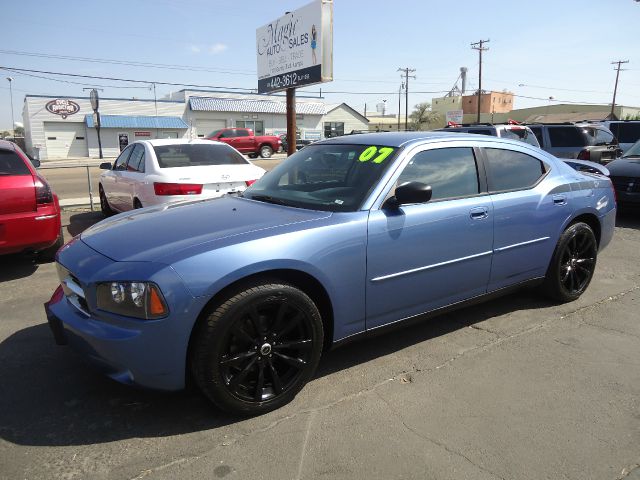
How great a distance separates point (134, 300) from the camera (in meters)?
2.45

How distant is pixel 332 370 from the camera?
131 inches

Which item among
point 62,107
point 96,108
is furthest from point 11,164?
point 62,107

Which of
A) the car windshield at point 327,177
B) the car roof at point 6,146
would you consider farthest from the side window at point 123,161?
the car windshield at point 327,177

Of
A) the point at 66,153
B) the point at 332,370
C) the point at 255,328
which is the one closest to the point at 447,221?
the point at 332,370

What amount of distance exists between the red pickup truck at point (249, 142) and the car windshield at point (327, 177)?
24.8 m

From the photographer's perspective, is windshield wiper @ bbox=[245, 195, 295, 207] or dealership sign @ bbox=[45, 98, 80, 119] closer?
windshield wiper @ bbox=[245, 195, 295, 207]

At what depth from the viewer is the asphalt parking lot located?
2352 mm

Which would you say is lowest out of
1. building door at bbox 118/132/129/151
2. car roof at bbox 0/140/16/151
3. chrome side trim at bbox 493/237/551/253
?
chrome side trim at bbox 493/237/551/253

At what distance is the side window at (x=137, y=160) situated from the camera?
723 cm

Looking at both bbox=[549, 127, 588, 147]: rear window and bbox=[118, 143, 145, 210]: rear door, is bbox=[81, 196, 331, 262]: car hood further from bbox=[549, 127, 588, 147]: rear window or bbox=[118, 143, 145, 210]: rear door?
bbox=[549, 127, 588, 147]: rear window

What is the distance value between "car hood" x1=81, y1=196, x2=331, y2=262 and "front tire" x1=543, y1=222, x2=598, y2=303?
245cm

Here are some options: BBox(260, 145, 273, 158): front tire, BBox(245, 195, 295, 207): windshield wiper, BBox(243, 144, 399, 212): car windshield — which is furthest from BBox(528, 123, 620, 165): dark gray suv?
BBox(260, 145, 273, 158): front tire

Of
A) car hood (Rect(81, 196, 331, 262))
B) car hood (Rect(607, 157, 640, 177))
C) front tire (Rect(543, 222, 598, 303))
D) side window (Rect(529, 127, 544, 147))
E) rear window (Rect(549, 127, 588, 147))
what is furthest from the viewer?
side window (Rect(529, 127, 544, 147))

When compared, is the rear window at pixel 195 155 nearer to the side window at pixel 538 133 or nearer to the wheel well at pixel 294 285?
the wheel well at pixel 294 285
